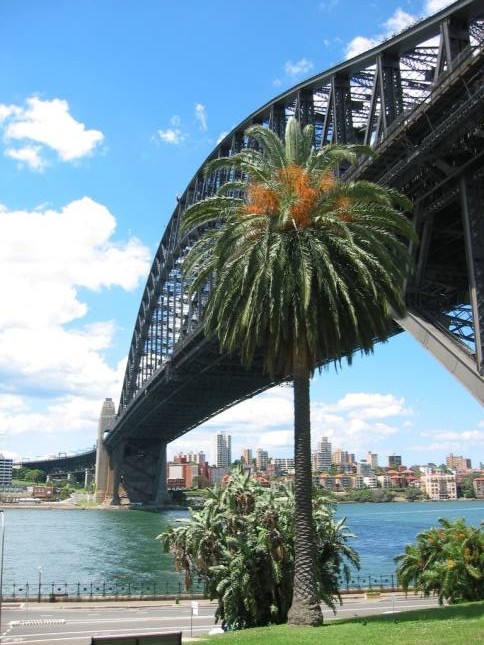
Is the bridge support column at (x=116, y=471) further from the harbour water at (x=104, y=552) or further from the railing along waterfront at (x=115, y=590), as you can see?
the railing along waterfront at (x=115, y=590)

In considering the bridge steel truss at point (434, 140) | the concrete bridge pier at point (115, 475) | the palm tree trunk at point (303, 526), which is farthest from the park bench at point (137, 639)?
the concrete bridge pier at point (115, 475)

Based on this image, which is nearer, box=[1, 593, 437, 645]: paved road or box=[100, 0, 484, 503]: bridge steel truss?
box=[100, 0, 484, 503]: bridge steel truss

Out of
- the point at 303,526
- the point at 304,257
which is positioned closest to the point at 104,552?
the point at 303,526

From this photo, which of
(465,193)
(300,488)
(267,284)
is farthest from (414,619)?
(465,193)

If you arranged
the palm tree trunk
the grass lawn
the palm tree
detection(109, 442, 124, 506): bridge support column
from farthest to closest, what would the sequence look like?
detection(109, 442, 124, 506): bridge support column, the palm tree, the palm tree trunk, the grass lawn

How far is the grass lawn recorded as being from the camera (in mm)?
13727

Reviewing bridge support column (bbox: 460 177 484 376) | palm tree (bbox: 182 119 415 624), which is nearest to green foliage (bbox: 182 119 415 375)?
palm tree (bbox: 182 119 415 624)

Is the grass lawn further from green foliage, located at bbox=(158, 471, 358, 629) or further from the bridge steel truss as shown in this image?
the bridge steel truss

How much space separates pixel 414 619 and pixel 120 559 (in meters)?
54.4

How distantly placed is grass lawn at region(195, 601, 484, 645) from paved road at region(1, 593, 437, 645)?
33.5 ft

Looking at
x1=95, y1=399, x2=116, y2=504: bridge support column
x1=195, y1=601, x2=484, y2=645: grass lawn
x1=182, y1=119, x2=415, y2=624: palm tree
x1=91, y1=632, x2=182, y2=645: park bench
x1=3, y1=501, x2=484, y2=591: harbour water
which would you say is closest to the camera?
x1=195, y1=601, x2=484, y2=645: grass lawn

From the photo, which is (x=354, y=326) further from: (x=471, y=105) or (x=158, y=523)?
(x=158, y=523)

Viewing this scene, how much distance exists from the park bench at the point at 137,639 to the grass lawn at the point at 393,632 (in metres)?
1.17

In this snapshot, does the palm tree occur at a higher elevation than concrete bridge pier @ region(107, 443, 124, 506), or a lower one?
higher
